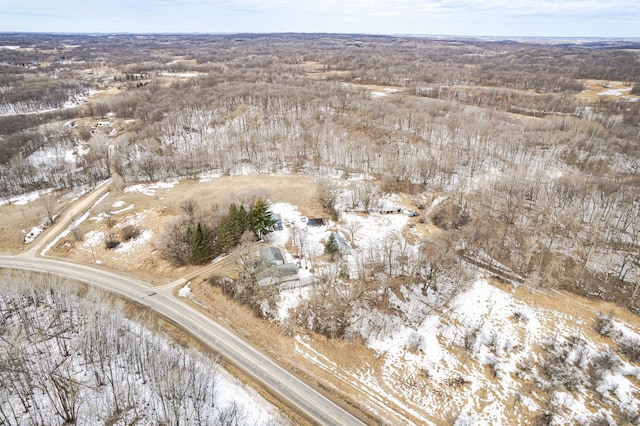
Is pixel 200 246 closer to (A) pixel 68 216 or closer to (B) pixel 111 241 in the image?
(B) pixel 111 241

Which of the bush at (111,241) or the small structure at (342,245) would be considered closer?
the small structure at (342,245)

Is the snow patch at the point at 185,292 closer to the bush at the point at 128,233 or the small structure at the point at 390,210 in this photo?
the bush at the point at 128,233

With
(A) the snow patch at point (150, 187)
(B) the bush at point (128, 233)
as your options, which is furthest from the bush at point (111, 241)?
(A) the snow patch at point (150, 187)

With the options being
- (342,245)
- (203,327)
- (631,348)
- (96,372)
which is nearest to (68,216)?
(203,327)

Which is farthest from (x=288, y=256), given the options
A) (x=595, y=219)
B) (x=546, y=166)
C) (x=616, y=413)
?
(x=546, y=166)

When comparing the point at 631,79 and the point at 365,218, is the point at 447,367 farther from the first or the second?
the point at 631,79

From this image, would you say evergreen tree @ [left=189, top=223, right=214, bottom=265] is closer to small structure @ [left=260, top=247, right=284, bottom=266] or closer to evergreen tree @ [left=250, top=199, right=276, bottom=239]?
evergreen tree @ [left=250, top=199, right=276, bottom=239]

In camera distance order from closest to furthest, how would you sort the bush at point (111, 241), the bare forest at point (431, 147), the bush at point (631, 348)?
the bush at point (631, 348)
the bush at point (111, 241)
the bare forest at point (431, 147)
